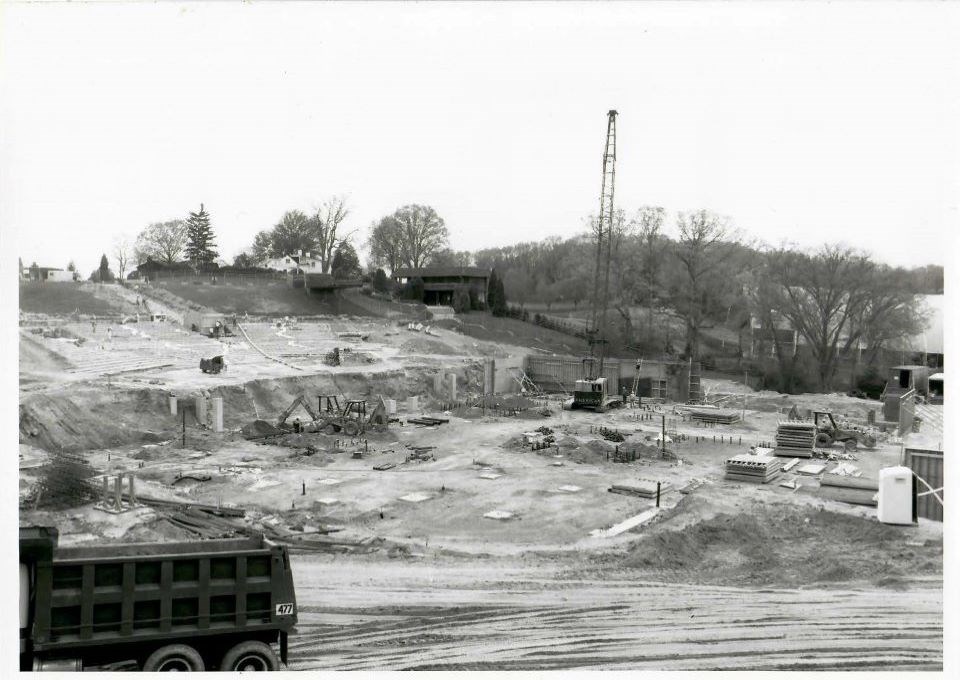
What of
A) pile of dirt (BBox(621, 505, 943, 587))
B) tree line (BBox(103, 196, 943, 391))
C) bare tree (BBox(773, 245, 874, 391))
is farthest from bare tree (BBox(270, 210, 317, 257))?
pile of dirt (BBox(621, 505, 943, 587))

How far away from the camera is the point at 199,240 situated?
74.6 m

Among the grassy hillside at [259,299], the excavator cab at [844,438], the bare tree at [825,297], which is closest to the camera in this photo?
the excavator cab at [844,438]

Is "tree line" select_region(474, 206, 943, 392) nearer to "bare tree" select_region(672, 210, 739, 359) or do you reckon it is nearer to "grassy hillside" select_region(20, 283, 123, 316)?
"bare tree" select_region(672, 210, 739, 359)

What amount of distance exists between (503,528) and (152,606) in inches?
459

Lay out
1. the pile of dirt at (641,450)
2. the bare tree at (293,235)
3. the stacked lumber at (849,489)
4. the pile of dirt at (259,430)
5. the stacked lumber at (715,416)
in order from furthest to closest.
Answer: the bare tree at (293,235) < the stacked lumber at (715,416) < the pile of dirt at (259,430) < the pile of dirt at (641,450) < the stacked lumber at (849,489)

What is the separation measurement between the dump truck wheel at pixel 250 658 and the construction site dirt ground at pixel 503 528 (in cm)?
169

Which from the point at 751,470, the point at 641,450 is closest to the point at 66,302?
the point at 641,450

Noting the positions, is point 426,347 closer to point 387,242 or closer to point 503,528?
point 387,242

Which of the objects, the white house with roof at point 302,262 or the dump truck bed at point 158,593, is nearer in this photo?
the dump truck bed at point 158,593

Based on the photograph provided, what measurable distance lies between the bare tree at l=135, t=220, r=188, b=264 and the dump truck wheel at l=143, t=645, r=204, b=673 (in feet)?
231

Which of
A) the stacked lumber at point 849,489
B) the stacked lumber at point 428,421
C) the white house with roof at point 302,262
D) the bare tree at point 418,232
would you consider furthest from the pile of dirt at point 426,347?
the white house with roof at point 302,262

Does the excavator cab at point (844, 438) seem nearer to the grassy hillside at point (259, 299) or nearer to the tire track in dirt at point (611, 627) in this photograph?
the tire track in dirt at point (611, 627)

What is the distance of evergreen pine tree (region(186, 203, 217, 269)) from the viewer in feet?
244

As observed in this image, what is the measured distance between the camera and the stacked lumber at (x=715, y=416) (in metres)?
39.5
